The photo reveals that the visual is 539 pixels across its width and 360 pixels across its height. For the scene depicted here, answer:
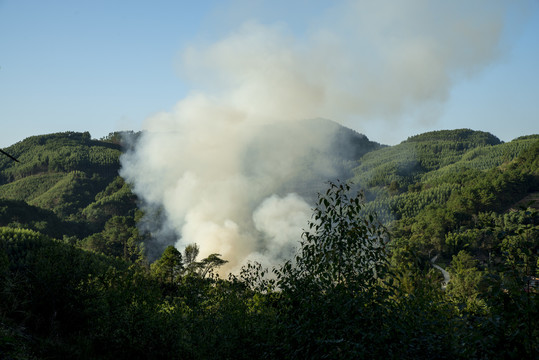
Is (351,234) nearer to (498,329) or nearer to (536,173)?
(498,329)

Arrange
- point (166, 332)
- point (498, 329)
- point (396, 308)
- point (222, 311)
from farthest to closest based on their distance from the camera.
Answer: point (166, 332)
point (222, 311)
point (396, 308)
point (498, 329)

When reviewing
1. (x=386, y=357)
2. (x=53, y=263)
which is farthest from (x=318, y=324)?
(x=53, y=263)

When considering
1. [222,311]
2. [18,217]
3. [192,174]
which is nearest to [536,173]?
[192,174]

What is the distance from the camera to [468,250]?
98.9 metres

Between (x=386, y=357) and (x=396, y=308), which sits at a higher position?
(x=396, y=308)

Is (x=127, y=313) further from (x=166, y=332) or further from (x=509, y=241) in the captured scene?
(x=509, y=241)

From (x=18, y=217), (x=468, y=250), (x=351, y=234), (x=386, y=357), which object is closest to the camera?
(x=386, y=357)

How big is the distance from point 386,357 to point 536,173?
169 metres

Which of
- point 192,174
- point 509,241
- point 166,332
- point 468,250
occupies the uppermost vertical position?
point 192,174

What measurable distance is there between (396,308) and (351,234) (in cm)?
166

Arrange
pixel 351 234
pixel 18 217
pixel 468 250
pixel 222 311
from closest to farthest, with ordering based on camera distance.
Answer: pixel 351 234 → pixel 222 311 → pixel 468 250 → pixel 18 217

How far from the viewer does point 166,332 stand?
63.3 feet

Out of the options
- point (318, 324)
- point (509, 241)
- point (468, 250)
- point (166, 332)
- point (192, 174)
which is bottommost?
point (166, 332)

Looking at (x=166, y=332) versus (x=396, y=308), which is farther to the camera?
(x=166, y=332)
